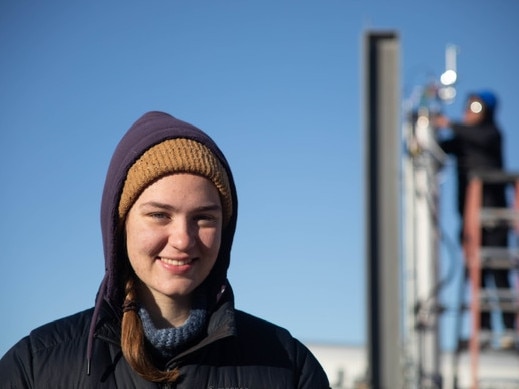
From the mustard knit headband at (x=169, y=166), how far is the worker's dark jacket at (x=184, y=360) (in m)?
0.32

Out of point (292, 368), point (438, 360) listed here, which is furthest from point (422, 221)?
point (292, 368)

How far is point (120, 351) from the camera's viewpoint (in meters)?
2.46

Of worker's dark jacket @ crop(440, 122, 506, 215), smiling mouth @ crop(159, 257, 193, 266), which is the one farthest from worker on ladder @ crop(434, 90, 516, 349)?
smiling mouth @ crop(159, 257, 193, 266)

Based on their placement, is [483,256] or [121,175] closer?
[121,175]

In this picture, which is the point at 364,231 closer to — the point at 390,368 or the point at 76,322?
the point at 390,368

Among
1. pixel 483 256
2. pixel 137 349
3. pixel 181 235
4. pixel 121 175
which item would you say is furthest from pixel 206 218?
pixel 483 256

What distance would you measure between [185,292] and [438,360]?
599 centimetres

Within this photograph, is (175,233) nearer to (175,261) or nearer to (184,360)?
(175,261)

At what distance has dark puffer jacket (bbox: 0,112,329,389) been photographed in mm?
2404

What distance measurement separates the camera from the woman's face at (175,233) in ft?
7.88

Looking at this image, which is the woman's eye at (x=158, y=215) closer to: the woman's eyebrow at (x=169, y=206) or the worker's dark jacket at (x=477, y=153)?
the woman's eyebrow at (x=169, y=206)

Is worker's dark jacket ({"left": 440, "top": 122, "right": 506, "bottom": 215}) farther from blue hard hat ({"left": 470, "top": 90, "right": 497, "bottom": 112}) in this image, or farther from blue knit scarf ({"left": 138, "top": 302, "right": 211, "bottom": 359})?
blue knit scarf ({"left": 138, "top": 302, "right": 211, "bottom": 359})

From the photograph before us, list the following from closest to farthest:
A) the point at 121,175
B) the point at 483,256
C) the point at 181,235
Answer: the point at 181,235
the point at 121,175
the point at 483,256

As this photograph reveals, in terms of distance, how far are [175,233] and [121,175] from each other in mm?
237
